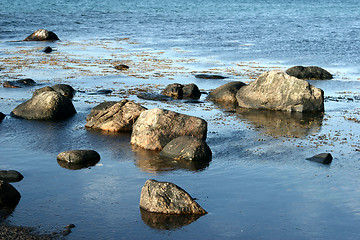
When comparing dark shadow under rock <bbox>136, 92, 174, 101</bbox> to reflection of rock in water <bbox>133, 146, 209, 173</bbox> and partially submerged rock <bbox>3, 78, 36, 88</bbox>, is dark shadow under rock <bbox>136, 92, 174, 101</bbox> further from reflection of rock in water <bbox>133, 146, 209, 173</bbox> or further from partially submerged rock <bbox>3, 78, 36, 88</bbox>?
reflection of rock in water <bbox>133, 146, 209, 173</bbox>

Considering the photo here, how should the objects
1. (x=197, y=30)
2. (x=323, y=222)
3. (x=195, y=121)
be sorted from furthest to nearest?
(x=197, y=30), (x=195, y=121), (x=323, y=222)

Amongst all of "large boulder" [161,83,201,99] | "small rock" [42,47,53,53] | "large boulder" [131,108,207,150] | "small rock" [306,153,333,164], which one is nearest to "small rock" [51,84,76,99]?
"large boulder" [161,83,201,99]

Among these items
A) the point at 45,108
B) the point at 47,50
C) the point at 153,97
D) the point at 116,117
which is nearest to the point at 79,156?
the point at 116,117

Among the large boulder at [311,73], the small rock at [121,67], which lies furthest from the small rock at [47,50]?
the large boulder at [311,73]

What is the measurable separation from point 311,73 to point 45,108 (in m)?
17.0

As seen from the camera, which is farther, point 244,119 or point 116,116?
point 244,119

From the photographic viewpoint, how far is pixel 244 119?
22.3m

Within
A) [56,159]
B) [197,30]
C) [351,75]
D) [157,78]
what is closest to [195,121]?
[56,159]

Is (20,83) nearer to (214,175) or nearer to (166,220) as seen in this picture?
(214,175)

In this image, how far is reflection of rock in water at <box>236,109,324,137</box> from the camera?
2034cm

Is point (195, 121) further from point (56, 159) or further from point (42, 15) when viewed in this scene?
point (42, 15)

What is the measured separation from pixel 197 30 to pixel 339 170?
47127mm

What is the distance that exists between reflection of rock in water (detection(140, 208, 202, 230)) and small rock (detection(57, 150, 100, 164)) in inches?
167

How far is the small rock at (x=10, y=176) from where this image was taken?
14.3 m
